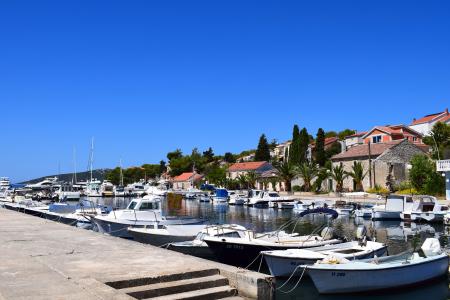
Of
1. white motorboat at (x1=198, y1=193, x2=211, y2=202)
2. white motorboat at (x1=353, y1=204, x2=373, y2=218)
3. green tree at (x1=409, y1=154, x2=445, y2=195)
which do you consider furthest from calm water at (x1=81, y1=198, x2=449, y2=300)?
white motorboat at (x1=198, y1=193, x2=211, y2=202)

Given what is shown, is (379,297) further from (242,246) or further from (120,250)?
(120,250)

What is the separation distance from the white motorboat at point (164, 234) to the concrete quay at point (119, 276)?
418 inches

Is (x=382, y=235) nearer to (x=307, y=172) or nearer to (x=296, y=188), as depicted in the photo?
(x=307, y=172)

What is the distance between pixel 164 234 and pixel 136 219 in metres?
4.89

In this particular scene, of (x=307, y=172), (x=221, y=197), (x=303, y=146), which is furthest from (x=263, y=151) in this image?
(x=307, y=172)

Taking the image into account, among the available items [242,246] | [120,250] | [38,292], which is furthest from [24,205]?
[38,292]

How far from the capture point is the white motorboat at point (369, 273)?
1483 cm

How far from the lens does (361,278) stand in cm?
1496

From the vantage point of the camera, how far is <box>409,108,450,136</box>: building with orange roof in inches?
3517

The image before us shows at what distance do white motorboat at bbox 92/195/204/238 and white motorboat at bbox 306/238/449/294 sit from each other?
46.4ft

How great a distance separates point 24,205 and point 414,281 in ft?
145

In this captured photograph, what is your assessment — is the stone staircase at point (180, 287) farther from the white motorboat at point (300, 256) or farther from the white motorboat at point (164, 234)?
the white motorboat at point (164, 234)

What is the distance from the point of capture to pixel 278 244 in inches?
784

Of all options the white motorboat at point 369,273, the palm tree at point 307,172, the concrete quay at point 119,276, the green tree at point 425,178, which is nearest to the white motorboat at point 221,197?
the palm tree at point 307,172
